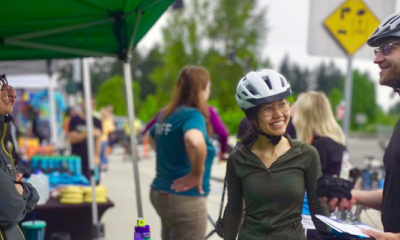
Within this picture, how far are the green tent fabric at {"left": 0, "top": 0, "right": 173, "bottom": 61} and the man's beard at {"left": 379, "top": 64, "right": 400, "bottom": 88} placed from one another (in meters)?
1.79

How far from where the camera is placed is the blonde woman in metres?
3.84

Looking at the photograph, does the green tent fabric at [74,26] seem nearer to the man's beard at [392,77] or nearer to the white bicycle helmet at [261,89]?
the white bicycle helmet at [261,89]

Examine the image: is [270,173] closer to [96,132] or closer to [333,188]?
[333,188]

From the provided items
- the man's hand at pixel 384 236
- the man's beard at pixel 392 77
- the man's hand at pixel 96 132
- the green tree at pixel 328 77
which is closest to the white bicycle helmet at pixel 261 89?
the man's beard at pixel 392 77

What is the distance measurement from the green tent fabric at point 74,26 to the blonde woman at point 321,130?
146 centimetres

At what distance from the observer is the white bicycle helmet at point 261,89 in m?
2.47

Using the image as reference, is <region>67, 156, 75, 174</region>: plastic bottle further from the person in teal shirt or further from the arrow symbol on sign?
the arrow symbol on sign

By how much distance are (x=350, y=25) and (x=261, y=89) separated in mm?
2814

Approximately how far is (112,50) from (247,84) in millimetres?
2168

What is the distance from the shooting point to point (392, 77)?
208cm

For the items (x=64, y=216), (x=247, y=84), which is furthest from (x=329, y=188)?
(x=64, y=216)

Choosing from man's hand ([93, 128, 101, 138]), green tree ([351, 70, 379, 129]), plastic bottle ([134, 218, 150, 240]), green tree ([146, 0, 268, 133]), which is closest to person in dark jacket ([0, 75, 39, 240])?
plastic bottle ([134, 218, 150, 240])

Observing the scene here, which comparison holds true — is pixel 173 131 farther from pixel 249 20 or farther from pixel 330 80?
pixel 330 80

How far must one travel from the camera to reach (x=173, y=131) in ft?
12.3
